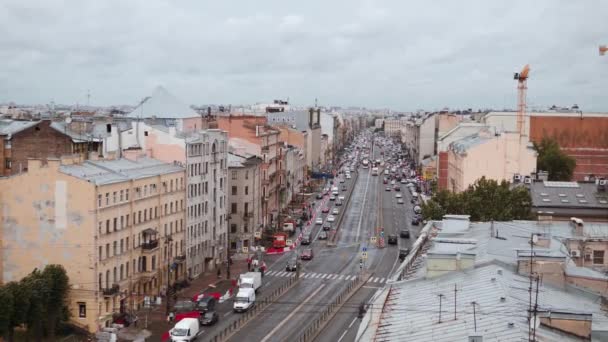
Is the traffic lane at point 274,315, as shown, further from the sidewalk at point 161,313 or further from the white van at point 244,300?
the sidewalk at point 161,313

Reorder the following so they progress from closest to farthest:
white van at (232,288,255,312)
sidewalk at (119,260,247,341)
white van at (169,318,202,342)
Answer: white van at (169,318,202,342), sidewalk at (119,260,247,341), white van at (232,288,255,312)

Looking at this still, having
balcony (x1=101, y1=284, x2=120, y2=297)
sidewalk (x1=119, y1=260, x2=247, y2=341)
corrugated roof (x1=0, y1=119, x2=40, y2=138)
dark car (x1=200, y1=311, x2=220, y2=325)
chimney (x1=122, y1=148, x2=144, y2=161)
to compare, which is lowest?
sidewalk (x1=119, y1=260, x2=247, y2=341)

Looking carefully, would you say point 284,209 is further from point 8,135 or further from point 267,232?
point 8,135

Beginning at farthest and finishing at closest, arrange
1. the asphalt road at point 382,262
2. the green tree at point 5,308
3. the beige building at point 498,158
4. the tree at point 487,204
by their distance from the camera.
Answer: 1. the beige building at point 498,158
2. the tree at point 487,204
3. the asphalt road at point 382,262
4. the green tree at point 5,308

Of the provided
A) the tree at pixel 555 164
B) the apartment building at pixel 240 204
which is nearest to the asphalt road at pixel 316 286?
the apartment building at pixel 240 204

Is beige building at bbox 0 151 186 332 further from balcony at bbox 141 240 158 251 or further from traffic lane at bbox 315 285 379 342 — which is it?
traffic lane at bbox 315 285 379 342

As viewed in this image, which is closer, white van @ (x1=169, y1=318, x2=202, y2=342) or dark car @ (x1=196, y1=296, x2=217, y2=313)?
white van @ (x1=169, y1=318, x2=202, y2=342)

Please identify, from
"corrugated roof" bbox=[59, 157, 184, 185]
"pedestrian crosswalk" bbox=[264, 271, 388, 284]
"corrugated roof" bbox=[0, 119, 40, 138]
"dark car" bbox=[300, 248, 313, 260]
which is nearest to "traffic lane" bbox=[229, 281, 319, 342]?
"pedestrian crosswalk" bbox=[264, 271, 388, 284]
